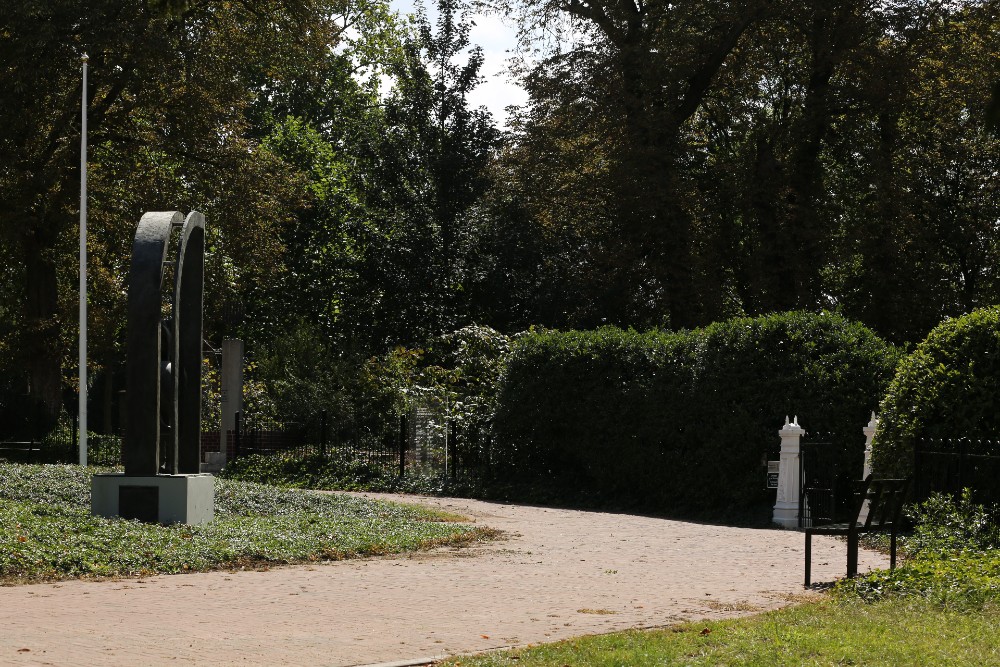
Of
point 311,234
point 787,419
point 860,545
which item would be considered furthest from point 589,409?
point 311,234

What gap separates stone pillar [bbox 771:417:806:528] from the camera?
17.4 metres

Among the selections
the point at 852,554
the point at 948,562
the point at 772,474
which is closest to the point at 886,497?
the point at 852,554

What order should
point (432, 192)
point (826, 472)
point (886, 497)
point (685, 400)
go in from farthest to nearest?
point (432, 192), point (685, 400), point (826, 472), point (886, 497)

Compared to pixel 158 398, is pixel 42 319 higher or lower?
higher

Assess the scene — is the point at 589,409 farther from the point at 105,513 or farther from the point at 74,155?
the point at 74,155

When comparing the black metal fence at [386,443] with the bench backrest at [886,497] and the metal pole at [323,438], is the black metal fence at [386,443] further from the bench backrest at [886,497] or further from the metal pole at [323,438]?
the bench backrest at [886,497]

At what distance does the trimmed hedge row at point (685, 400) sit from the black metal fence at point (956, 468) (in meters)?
4.33

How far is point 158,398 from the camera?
47.8ft

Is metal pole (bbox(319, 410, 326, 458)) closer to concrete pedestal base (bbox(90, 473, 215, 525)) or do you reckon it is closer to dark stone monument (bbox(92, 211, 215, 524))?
dark stone monument (bbox(92, 211, 215, 524))

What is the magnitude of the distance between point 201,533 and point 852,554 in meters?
6.94

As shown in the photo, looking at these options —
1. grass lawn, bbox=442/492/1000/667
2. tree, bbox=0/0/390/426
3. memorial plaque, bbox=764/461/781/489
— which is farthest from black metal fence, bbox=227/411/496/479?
grass lawn, bbox=442/492/1000/667

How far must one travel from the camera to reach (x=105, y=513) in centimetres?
1407

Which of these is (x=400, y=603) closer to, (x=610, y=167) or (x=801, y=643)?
(x=801, y=643)

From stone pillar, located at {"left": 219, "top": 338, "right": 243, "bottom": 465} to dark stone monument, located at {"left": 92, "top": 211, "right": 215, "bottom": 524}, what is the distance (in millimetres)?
14850
